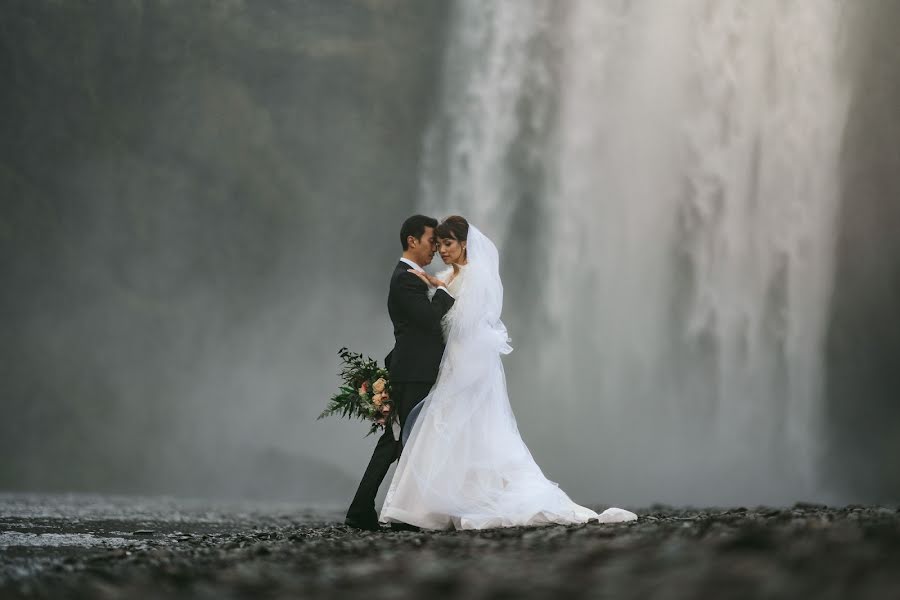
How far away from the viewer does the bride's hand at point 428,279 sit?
1403 cm

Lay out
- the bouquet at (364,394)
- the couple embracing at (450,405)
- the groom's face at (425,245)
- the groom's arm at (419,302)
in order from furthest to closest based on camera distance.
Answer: the bouquet at (364,394), the groom's face at (425,245), the groom's arm at (419,302), the couple embracing at (450,405)

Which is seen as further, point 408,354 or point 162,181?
point 162,181

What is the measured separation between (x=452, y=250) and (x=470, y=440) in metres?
2.56

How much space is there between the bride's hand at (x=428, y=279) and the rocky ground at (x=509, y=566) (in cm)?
353

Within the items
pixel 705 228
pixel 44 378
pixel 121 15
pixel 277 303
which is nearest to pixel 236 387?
pixel 277 303

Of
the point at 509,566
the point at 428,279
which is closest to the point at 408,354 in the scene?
the point at 428,279

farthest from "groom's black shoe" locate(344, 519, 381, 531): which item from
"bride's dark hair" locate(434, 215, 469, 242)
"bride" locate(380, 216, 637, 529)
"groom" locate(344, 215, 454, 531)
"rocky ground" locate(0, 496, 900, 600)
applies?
"bride's dark hair" locate(434, 215, 469, 242)

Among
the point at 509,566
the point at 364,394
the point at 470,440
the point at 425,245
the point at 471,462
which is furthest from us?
the point at 364,394

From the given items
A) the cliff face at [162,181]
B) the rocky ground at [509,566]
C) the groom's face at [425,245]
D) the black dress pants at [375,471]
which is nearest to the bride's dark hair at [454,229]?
the groom's face at [425,245]

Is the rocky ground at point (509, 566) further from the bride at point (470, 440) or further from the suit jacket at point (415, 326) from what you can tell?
the suit jacket at point (415, 326)

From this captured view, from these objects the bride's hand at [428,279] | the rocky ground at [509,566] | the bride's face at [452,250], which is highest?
the bride's face at [452,250]

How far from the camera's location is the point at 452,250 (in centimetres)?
1431

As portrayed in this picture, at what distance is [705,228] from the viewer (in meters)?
41.7

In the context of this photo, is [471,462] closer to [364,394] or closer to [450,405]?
[450,405]
